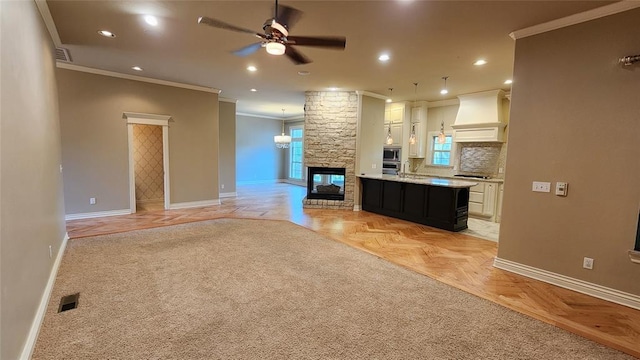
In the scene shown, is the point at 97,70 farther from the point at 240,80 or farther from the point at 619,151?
the point at 619,151

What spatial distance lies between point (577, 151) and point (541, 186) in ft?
1.57

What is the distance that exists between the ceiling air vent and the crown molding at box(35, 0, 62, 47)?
9.4 inches

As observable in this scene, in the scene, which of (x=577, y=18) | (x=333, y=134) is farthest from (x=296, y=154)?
(x=577, y=18)

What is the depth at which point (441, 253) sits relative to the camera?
158 inches

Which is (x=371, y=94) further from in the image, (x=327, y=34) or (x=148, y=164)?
(x=148, y=164)

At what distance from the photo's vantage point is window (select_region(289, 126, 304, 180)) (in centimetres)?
1184

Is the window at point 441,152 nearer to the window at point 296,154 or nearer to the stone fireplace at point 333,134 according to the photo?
the stone fireplace at point 333,134

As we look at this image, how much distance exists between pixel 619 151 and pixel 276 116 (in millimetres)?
10364

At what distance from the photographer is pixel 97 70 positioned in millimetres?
5309

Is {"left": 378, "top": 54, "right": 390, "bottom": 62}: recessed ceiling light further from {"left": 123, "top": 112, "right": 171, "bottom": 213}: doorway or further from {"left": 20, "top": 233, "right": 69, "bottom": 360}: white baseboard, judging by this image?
{"left": 123, "top": 112, "right": 171, "bottom": 213}: doorway

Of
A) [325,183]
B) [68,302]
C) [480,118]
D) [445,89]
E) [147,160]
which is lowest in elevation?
[68,302]

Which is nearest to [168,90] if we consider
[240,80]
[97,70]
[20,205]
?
[97,70]

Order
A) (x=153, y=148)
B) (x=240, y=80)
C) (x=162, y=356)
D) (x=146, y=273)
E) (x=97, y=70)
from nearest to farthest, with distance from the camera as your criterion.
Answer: (x=162, y=356) → (x=146, y=273) → (x=97, y=70) → (x=240, y=80) → (x=153, y=148)

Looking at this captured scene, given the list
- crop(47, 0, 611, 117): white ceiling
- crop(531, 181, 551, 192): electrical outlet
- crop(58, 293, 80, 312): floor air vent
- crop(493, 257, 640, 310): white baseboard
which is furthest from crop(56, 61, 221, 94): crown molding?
crop(493, 257, 640, 310): white baseboard
